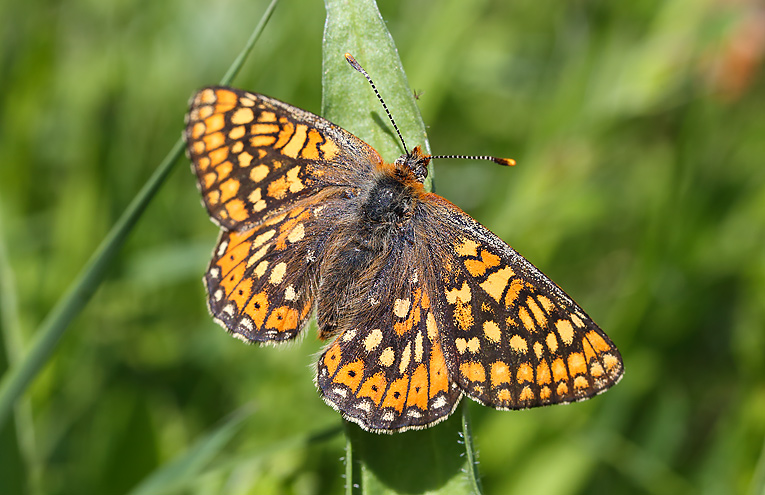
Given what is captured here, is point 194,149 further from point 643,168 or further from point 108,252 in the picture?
point 643,168

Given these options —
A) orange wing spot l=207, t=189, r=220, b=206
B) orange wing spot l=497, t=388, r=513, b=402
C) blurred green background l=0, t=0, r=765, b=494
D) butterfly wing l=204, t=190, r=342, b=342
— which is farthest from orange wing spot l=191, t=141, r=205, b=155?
orange wing spot l=497, t=388, r=513, b=402

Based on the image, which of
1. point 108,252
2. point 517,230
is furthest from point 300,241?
point 517,230

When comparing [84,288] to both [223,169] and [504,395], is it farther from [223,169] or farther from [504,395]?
[504,395]

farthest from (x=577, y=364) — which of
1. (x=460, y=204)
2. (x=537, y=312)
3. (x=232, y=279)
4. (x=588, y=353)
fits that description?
(x=460, y=204)

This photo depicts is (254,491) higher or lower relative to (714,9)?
lower

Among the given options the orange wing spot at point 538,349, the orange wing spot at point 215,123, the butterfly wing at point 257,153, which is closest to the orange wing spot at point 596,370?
the orange wing spot at point 538,349

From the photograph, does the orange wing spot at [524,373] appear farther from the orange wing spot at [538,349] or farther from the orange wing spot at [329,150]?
the orange wing spot at [329,150]
